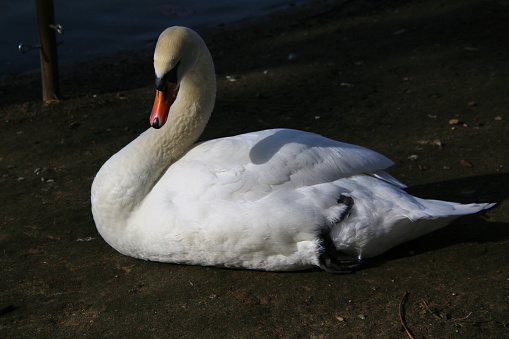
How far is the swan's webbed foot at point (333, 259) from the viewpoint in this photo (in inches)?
124

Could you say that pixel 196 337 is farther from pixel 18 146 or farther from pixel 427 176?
pixel 18 146

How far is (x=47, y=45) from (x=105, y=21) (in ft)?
15.9

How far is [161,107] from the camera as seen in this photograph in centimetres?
325

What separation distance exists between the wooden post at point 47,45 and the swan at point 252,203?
3264 mm

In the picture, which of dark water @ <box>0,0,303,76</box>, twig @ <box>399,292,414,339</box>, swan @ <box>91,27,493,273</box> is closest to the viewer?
twig @ <box>399,292,414,339</box>

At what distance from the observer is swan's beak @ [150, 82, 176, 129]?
3209 millimetres

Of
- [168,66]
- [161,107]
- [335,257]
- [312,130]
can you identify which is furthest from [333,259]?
[312,130]

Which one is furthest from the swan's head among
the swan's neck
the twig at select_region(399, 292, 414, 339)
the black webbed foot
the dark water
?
the dark water

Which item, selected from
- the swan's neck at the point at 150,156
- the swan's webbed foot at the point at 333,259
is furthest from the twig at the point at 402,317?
the swan's neck at the point at 150,156

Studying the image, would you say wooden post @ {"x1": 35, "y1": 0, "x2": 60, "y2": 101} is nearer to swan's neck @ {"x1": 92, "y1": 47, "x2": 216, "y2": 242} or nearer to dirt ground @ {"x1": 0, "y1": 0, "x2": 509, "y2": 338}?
dirt ground @ {"x1": 0, "y1": 0, "x2": 509, "y2": 338}

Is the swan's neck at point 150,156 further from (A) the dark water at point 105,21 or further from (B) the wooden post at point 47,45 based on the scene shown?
(A) the dark water at point 105,21

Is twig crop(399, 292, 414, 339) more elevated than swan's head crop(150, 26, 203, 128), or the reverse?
swan's head crop(150, 26, 203, 128)

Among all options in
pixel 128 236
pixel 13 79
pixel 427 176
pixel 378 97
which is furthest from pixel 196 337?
pixel 13 79

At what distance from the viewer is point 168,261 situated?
344 cm
